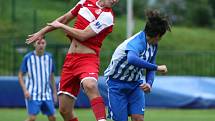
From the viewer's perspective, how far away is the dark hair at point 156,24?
33.4ft

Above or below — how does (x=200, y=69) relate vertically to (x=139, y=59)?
below

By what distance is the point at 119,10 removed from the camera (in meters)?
36.4

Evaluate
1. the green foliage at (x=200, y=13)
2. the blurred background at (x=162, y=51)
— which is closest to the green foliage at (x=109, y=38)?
the blurred background at (x=162, y=51)

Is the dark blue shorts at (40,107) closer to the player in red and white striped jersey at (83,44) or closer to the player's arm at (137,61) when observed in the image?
the player in red and white striped jersey at (83,44)

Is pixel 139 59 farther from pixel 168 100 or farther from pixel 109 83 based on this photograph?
pixel 168 100

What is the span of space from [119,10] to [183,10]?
7878 mm

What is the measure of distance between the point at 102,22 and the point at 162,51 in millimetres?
19488

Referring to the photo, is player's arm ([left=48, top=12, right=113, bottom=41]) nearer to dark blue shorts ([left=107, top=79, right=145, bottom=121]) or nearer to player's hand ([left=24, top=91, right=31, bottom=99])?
dark blue shorts ([left=107, top=79, right=145, bottom=121])

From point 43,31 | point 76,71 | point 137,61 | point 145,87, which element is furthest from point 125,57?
point 43,31

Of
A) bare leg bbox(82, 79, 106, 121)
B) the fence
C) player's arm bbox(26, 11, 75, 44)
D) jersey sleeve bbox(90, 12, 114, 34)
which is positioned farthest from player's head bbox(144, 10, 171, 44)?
the fence

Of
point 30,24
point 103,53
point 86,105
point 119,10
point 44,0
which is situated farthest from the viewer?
point 44,0

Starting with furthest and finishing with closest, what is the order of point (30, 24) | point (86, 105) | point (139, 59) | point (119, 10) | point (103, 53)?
1. point (119, 10)
2. point (30, 24)
3. point (103, 53)
4. point (86, 105)
5. point (139, 59)

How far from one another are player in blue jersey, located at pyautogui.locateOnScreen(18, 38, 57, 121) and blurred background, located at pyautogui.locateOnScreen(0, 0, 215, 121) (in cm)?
190

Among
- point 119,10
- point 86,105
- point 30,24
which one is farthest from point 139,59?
point 119,10
